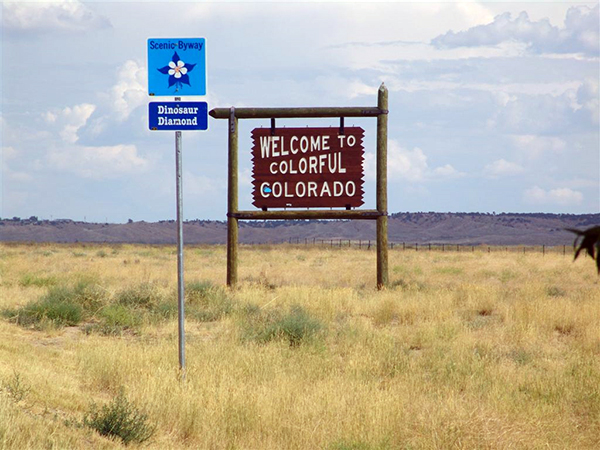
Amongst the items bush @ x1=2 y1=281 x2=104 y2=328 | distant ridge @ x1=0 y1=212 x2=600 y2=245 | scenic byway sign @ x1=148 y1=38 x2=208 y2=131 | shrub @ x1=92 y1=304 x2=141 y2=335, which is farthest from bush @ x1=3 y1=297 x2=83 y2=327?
distant ridge @ x1=0 y1=212 x2=600 y2=245

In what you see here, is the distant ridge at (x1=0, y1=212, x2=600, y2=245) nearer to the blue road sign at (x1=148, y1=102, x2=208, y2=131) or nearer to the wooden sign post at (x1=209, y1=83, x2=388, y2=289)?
the wooden sign post at (x1=209, y1=83, x2=388, y2=289)

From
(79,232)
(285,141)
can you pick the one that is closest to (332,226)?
(79,232)

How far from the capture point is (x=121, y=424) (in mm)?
6977

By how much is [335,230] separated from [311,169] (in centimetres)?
14417

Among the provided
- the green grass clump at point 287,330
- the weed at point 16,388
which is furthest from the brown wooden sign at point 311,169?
the weed at point 16,388

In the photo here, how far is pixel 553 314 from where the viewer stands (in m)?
13.9

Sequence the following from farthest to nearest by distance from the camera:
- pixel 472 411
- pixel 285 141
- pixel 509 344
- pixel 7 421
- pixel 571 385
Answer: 1. pixel 285 141
2. pixel 509 344
3. pixel 571 385
4. pixel 472 411
5. pixel 7 421

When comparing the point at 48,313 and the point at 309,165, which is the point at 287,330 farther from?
the point at 309,165

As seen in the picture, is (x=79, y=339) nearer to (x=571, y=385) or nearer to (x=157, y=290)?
(x=157, y=290)

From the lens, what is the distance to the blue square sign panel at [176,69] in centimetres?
953

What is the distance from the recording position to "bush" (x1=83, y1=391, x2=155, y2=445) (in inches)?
273

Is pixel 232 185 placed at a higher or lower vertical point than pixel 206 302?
higher

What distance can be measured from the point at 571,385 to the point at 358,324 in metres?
4.60

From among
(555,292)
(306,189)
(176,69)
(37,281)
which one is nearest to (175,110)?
(176,69)
